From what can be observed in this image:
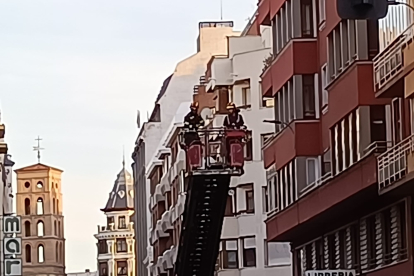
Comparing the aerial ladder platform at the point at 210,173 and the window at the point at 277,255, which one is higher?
the aerial ladder platform at the point at 210,173

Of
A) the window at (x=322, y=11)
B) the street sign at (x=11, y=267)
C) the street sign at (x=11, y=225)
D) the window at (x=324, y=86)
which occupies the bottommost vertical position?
the street sign at (x=11, y=267)

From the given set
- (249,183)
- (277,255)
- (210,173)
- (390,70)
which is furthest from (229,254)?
(390,70)

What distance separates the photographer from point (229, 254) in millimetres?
64500

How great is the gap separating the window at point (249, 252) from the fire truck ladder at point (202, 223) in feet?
56.2

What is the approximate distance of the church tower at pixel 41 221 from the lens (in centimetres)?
17662

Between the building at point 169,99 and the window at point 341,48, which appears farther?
the building at point 169,99

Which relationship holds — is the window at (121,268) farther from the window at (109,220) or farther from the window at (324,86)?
the window at (324,86)

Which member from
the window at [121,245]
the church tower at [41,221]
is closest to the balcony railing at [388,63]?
the church tower at [41,221]

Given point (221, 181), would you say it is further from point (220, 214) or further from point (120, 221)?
point (120, 221)

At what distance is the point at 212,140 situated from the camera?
40406mm

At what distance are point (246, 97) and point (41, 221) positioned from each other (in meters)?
116

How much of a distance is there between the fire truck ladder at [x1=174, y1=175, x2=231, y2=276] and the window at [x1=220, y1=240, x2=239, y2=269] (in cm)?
1812

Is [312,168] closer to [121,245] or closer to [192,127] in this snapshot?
[192,127]

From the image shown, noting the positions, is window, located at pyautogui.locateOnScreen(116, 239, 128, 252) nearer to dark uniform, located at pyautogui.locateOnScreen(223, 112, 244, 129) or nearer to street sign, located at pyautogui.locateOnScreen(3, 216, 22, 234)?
street sign, located at pyautogui.locateOnScreen(3, 216, 22, 234)
